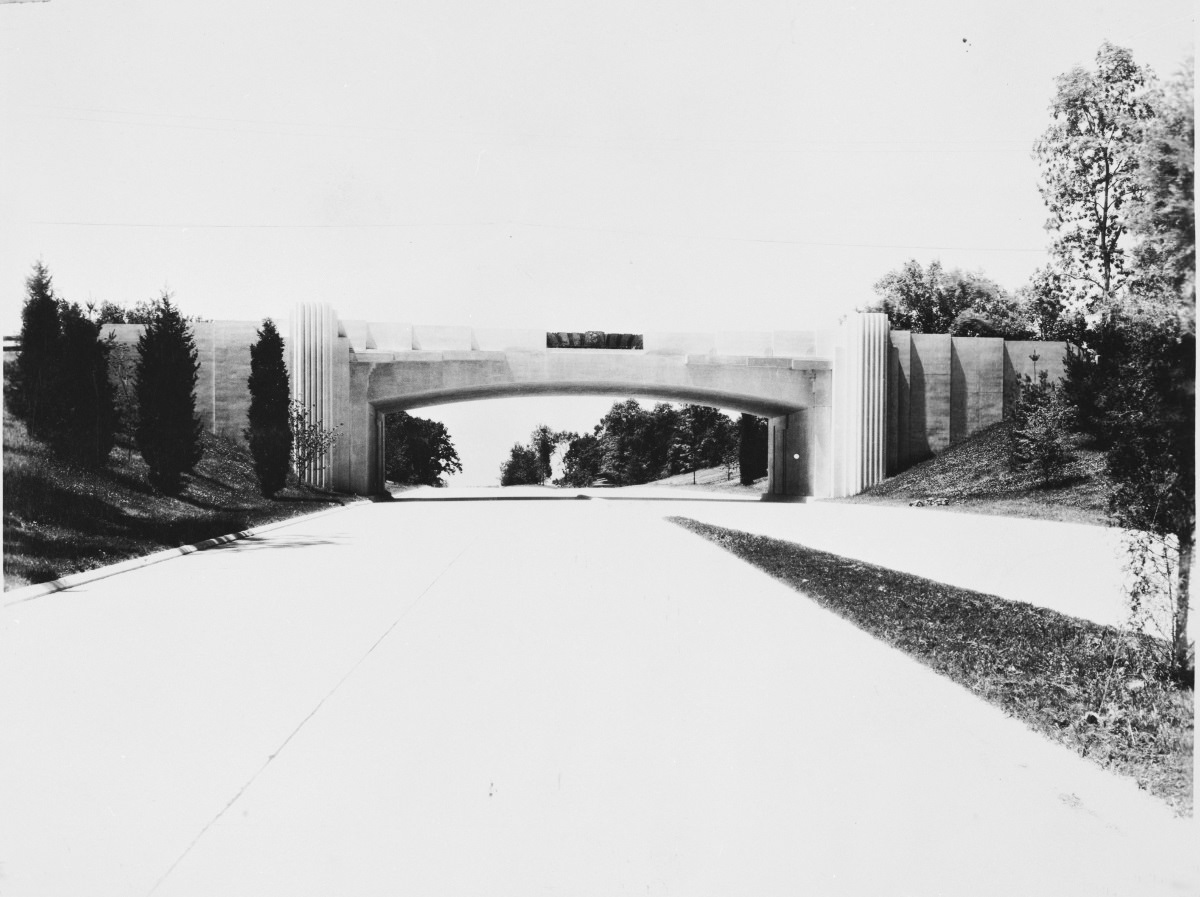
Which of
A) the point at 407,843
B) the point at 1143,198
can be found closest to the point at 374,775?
the point at 407,843

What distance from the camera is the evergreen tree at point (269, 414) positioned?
28.6 m

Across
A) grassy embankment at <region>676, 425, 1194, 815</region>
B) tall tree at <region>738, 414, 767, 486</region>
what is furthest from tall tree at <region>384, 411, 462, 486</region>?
grassy embankment at <region>676, 425, 1194, 815</region>

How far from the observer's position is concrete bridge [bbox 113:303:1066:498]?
34.2m

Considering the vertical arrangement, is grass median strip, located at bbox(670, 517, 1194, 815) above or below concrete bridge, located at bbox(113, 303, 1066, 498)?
below

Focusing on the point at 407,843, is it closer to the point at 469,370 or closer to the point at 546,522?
the point at 546,522

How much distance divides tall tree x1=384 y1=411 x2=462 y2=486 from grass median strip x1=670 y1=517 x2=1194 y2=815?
5384 centimetres

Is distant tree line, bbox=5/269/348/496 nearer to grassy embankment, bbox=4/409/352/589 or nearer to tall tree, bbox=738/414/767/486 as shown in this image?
grassy embankment, bbox=4/409/352/589

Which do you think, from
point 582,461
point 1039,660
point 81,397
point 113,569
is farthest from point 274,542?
point 582,461

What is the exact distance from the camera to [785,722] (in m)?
5.25

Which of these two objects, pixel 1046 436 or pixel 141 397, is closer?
pixel 141 397

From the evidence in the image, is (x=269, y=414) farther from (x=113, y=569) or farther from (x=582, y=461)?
(x=582, y=461)

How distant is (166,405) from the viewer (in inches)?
899

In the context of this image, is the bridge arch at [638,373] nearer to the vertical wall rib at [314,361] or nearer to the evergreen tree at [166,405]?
the vertical wall rib at [314,361]

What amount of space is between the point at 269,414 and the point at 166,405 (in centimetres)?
644
